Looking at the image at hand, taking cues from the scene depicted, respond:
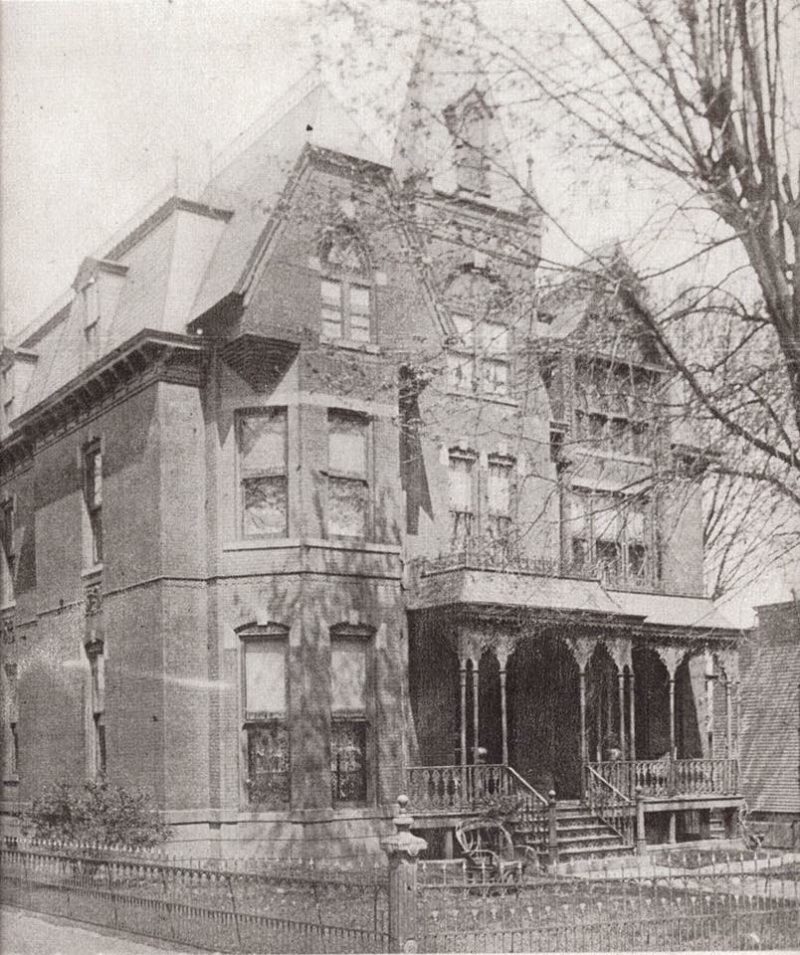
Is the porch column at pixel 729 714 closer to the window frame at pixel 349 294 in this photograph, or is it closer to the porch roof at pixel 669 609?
the porch roof at pixel 669 609

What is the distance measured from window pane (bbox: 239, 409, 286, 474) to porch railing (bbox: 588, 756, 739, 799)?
8.03m

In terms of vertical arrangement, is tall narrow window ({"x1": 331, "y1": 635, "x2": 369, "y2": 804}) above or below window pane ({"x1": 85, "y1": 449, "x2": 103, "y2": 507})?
below

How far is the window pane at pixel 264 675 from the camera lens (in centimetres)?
2027

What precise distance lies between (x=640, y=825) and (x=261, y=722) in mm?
7025

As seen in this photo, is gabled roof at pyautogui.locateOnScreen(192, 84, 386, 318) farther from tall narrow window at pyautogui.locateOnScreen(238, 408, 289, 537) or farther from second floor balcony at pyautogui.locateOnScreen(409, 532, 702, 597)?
second floor balcony at pyautogui.locateOnScreen(409, 532, 702, 597)

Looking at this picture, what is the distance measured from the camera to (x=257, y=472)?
2077 centimetres

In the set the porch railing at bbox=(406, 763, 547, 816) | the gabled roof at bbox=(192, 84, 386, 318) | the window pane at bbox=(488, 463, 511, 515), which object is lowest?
the porch railing at bbox=(406, 763, 547, 816)

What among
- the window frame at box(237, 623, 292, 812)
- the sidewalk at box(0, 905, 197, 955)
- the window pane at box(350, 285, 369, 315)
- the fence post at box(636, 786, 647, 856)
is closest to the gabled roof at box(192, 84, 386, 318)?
the window pane at box(350, 285, 369, 315)

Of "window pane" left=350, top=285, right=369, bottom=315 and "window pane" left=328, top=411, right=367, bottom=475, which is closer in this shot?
"window pane" left=328, top=411, right=367, bottom=475

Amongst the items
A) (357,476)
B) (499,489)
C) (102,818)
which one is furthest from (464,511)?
(102,818)

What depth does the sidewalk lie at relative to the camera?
1266 centimetres

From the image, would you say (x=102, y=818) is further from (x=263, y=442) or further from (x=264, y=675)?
(x=263, y=442)

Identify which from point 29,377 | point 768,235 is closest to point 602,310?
point 768,235

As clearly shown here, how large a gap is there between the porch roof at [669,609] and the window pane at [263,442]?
25.2 feet
